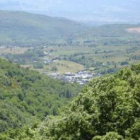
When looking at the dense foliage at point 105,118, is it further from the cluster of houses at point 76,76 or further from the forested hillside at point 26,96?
the cluster of houses at point 76,76

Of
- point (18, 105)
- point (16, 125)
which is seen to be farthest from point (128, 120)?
point (18, 105)

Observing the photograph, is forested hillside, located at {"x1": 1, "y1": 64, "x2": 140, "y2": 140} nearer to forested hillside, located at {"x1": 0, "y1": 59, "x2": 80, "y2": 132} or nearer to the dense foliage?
the dense foliage

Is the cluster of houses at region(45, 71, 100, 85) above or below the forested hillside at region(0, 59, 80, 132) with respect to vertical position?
below

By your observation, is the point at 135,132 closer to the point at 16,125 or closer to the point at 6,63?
the point at 16,125

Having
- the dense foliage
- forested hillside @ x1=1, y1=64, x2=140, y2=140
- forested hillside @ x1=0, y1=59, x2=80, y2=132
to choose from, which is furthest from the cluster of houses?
the dense foliage

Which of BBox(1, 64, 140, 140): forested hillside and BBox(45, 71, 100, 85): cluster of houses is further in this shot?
BBox(45, 71, 100, 85): cluster of houses

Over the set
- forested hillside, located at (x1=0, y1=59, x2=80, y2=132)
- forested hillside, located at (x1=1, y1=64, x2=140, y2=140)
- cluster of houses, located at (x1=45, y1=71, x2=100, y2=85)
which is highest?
forested hillside, located at (x1=1, y1=64, x2=140, y2=140)

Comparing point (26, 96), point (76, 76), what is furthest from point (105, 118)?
point (76, 76)

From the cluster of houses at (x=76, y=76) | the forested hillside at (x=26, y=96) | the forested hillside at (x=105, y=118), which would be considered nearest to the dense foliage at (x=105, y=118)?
the forested hillside at (x=105, y=118)
